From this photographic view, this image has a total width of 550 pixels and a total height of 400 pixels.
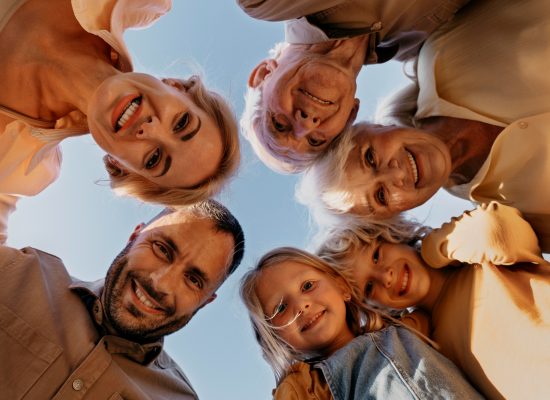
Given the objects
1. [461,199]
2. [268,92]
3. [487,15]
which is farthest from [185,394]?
[487,15]

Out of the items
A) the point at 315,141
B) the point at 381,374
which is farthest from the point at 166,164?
the point at 381,374

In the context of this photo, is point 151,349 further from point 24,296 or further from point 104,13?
point 104,13

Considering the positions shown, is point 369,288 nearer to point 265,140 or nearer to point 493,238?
point 493,238

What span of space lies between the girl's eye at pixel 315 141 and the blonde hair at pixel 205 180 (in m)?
0.36

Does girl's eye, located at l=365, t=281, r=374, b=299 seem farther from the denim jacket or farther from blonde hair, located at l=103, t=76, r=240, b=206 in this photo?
blonde hair, located at l=103, t=76, r=240, b=206

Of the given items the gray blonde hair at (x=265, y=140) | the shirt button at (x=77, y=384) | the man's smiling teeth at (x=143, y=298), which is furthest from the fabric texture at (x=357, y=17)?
the shirt button at (x=77, y=384)

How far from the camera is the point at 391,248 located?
2.29 meters

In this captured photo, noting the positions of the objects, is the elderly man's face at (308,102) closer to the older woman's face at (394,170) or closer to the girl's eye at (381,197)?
the older woman's face at (394,170)

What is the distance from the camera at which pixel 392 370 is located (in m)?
1.83

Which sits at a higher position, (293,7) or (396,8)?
(293,7)

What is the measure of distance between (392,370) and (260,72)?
165 cm

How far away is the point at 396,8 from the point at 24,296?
6.82 ft

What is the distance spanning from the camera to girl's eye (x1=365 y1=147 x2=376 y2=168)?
2320 millimetres

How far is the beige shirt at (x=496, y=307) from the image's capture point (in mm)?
1653
